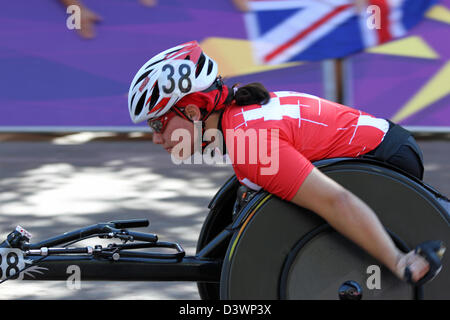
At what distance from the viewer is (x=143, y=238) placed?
3262mm

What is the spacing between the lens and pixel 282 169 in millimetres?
2688

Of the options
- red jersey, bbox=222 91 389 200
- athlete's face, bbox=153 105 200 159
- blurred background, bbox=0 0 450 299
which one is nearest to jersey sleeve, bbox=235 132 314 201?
red jersey, bbox=222 91 389 200

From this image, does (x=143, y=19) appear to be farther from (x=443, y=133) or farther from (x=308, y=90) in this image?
(x=443, y=133)

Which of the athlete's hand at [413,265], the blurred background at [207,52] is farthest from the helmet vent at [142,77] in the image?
the blurred background at [207,52]

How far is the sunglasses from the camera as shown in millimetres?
3029

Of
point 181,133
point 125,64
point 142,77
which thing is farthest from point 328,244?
point 125,64

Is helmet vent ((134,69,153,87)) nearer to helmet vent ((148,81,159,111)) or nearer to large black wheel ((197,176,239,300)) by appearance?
helmet vent ((148,81,159,111))

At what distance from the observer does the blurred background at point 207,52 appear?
24.8 feet

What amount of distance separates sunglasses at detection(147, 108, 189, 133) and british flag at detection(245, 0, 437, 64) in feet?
15.7

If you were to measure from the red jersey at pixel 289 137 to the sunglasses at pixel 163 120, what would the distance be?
0.18 meters

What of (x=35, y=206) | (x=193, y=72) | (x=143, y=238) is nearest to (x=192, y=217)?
(x=35, y=206)

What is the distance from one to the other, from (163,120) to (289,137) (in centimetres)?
54

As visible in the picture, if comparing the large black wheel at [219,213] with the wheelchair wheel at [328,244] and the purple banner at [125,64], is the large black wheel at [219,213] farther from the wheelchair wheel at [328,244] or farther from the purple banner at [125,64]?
the purple banner at [125,64]
